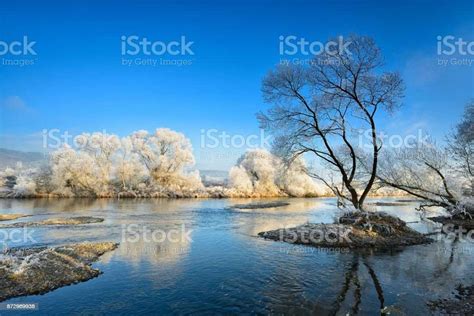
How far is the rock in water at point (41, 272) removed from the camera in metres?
10.2

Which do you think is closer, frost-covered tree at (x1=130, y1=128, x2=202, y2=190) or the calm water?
the calm water

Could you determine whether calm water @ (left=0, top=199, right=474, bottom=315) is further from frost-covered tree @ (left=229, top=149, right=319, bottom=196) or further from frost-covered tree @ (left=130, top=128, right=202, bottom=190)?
frost-covered tree @ (left=229, top=149, right=319, bottom=196)

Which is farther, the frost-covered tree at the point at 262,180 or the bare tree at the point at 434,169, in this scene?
the frost-covered tree at the point at 262,180

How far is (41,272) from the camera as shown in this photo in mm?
11320

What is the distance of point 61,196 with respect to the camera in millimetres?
62906

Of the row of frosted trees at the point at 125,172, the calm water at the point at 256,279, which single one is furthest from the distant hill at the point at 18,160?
the calm water at the point at 256,279

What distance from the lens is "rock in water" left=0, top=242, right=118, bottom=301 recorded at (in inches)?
401

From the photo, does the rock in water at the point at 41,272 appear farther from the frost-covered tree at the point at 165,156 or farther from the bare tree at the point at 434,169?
the frost-covered tree at the point at 165,156

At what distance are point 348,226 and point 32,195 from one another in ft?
204

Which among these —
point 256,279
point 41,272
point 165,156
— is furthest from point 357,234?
point 165,156

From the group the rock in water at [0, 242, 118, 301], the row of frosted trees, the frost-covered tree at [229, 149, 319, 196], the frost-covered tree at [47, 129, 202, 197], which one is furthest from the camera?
the frost-covered tree at [229, 149, 319, 196]

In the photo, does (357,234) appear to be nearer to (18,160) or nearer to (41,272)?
(41,272)

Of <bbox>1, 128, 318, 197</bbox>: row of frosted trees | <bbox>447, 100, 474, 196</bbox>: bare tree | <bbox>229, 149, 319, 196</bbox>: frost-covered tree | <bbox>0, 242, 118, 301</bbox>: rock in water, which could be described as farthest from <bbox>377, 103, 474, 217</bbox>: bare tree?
<bbox>229, 149, 319, 196</bbox>: frost-covered tree

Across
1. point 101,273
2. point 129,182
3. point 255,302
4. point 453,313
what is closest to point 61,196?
point 129,182
